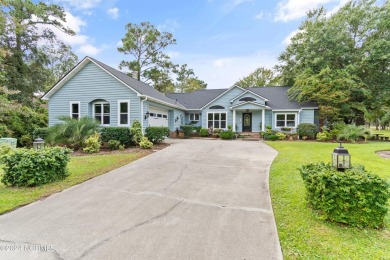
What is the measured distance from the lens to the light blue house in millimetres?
13264

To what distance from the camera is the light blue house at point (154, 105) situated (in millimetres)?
13264

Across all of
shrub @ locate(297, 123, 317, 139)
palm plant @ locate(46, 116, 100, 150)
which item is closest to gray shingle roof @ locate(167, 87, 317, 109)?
shrub @ locate(297, 123, 317, 139)

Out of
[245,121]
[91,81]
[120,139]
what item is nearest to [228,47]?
[245,121]

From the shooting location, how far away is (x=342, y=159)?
133 inches

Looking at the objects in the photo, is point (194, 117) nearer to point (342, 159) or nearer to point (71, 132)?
point (71, 132)

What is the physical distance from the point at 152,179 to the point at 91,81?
11.3 m

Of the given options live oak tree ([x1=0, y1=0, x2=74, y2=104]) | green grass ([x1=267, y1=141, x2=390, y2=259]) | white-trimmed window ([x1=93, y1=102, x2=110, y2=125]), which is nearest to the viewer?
green grass ([x1=267, y1=141, x2=390, y2=259])

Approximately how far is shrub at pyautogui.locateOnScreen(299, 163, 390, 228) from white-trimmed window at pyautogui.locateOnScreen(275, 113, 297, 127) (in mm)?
16927

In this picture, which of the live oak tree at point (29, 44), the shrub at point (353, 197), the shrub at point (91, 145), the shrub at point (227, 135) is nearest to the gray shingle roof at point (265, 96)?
the shrub at point (227, 135)

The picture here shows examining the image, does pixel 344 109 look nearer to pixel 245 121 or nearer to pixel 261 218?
pixel 245 121

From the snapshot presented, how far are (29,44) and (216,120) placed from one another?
792 inches

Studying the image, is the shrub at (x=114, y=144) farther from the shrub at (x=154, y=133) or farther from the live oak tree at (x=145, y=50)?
the live oak tree at (x=145, y=50)

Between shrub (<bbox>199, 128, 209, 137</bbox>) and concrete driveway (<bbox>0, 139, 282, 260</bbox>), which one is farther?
shrub (<bbox>199, 128, 209, 137</bbox>)

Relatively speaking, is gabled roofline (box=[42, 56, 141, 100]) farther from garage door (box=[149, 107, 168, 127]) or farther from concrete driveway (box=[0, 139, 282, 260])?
concrete driveway (box=[0, 139, 282, 260])
